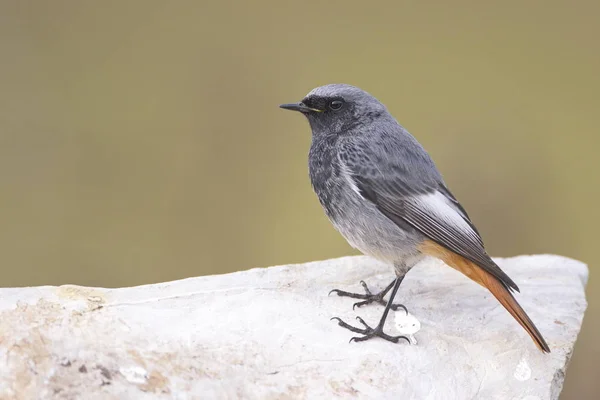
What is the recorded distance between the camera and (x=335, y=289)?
3.96 meters

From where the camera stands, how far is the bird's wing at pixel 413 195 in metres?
Result: 3.46

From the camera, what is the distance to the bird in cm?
346

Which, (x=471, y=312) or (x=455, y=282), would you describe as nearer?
(x=471, y=312)

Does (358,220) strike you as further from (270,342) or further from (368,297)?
(270,342)

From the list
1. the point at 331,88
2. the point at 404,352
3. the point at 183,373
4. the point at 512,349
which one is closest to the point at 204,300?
the point at 183,373

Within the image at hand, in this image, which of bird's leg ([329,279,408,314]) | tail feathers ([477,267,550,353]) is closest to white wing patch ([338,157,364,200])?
bird's leg ([329,279,408,314])

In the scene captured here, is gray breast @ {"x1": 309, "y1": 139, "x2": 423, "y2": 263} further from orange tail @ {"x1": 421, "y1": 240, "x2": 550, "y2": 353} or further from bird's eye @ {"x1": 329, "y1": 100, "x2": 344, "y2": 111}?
bird's eye @ {"x1": 329, "y1": 100, "x2": 344, "y2": 111}

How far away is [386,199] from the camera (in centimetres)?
356

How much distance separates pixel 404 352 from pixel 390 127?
1170 mm

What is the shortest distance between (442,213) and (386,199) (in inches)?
11.1

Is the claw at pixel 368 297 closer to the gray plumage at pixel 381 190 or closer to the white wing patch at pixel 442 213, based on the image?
the gray plumage at pixel 381 190

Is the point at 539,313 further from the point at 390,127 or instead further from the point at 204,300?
the point at 204,300

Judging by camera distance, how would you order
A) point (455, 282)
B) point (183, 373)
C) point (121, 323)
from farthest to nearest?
point (455, 282)
point (121, 323)
point (183, 373)

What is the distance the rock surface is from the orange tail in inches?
6.9
